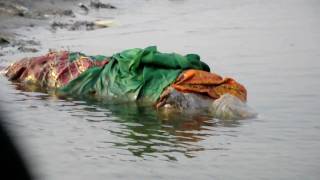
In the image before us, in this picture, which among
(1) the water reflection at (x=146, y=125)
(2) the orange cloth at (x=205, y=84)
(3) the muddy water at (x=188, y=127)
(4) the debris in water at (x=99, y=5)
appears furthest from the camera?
(4) the debris in water at (x=99, y=5)

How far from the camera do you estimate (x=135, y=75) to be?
8.37 m

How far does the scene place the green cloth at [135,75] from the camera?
8.16 m

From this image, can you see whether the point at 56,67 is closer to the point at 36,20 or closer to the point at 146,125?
the point at 146,125

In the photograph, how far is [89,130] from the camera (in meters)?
6.99

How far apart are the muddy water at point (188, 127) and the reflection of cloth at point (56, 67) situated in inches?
14.2

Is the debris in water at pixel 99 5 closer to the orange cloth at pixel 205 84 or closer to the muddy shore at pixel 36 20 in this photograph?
the muddy shore at pixel 36 20

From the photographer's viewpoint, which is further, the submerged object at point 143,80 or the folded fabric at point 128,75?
the folded fabric at point 128,75

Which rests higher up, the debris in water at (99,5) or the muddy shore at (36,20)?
the debris in water at (99,5)

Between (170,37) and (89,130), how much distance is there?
26.3 feet

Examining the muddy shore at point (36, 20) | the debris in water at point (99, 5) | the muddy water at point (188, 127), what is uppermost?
the debris in water at point (99, 5)

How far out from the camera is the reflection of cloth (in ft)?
29.8

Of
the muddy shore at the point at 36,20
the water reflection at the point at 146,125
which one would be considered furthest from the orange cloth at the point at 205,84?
the muddy shore at the point at 36,20

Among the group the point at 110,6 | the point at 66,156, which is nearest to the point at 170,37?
the point at 110,6

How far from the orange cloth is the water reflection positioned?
11.9 inches
